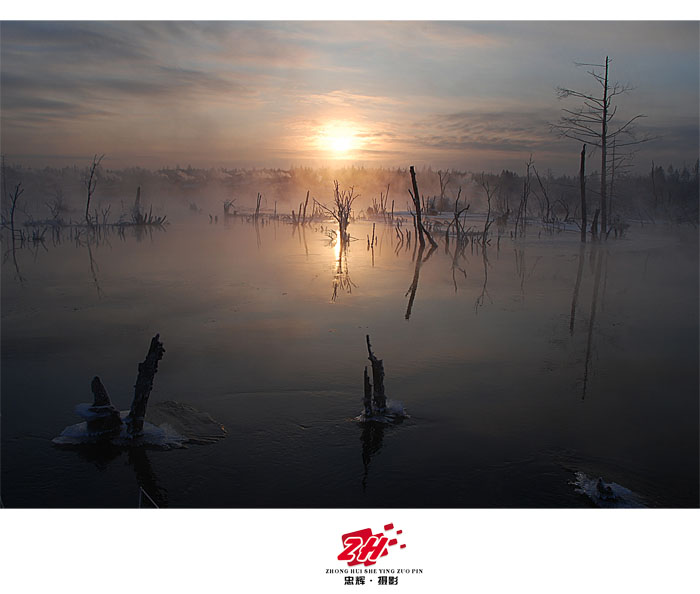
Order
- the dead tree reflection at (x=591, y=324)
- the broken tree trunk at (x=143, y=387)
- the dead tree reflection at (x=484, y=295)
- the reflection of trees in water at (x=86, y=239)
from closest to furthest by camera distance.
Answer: the broken tree trunk at (x=143, y=387), the dead tree reflection at (x=591, y=324), the dead tree reflection at (x=484, y=295), the reflection of trees in water at (x=86, y=239)

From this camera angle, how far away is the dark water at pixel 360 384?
3455 millimetres

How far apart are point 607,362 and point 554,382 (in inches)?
38.8

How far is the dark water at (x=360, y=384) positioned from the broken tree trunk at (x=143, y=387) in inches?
8.9

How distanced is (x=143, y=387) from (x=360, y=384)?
184 cm

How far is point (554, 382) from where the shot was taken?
16.7 feet

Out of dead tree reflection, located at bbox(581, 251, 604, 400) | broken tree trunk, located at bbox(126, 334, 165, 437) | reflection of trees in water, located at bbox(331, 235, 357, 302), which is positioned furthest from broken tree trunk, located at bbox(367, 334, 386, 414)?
reflection of trees in water, located at bbox(331, 235, 357, 302)

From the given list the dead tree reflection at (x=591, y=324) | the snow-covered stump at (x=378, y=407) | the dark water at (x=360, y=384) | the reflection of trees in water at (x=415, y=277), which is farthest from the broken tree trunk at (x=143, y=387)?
the reflection of trees in water at (x=415, y=277)

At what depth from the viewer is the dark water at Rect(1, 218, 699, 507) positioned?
346 centimetres

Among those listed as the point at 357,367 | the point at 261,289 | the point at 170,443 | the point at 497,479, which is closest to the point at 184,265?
the point at 261,289

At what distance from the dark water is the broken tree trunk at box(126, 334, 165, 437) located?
226 millimetres

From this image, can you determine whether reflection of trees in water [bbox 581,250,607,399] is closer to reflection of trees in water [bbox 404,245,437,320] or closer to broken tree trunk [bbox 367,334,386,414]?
broken tree trunk [bbox 367,334,386,414]

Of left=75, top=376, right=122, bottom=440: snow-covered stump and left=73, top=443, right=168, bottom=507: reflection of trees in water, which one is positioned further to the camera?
left=75, top=376, right=122, bottom=440: snow-covered stump
